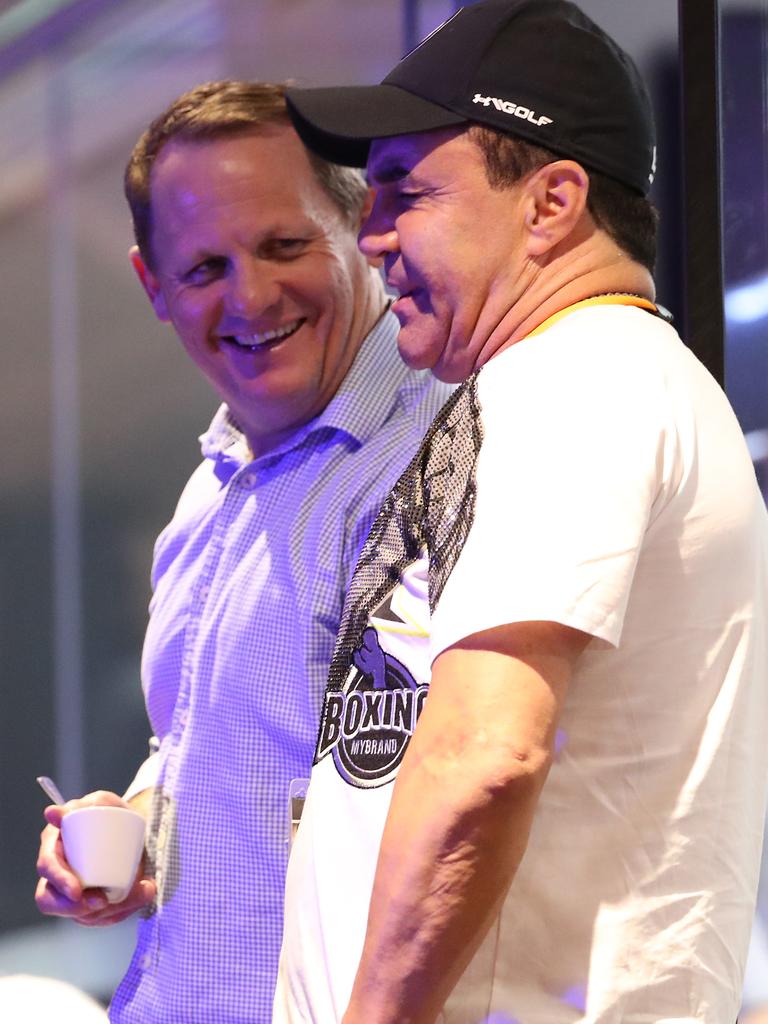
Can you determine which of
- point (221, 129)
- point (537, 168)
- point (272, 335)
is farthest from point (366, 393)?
point (537, 168)

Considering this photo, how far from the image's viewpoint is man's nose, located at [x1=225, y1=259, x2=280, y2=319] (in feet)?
5.51

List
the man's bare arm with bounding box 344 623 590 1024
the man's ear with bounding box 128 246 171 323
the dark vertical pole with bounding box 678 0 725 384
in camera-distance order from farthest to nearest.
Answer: the man's ear with bounding box 128 246 171 323 < the dark vertical pole with bounding box 678 0 725 384 < the man's bare arm with bounding box 344 623 590 1024

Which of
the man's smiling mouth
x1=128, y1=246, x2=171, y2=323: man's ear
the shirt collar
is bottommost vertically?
the shirt collar

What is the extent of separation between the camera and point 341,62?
273 centimetres

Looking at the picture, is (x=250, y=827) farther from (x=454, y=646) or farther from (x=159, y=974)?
(x=454, y=646)

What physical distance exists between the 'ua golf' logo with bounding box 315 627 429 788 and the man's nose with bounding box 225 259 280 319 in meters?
0.72

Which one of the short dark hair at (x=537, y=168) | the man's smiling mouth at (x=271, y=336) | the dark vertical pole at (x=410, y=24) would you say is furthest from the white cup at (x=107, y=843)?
the dark vertical pole at (x=410, y=24)

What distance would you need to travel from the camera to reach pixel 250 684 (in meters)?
1.50

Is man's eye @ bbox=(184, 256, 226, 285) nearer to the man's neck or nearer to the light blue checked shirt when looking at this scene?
the light blue checked shirt

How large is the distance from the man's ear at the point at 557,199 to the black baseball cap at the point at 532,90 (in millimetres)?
16

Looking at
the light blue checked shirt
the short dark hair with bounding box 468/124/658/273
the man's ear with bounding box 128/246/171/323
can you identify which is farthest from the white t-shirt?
the man's ear with bounding box 128/246/171/323

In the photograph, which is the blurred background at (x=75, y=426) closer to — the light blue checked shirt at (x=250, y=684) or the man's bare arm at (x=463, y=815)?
the light blue checked shirt at (x=250, y=684)

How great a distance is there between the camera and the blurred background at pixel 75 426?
3.09 metres

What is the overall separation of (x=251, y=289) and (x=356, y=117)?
0.50m
